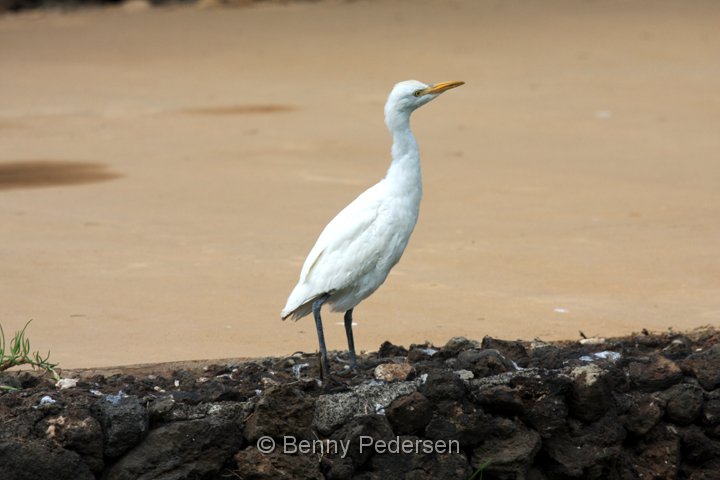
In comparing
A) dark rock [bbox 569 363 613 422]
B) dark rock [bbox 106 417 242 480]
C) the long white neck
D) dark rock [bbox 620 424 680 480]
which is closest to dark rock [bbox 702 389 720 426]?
dark rock [bbox 620 424 680 480]

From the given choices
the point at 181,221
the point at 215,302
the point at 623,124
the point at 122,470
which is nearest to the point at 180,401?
the point at 122,470

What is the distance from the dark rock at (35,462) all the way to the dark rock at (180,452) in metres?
0.24

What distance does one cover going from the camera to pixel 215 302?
32.1 feet

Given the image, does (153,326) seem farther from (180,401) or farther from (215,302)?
(180,401)

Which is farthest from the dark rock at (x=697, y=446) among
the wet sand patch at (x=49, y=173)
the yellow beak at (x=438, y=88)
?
the wet sand patch at (x=49, y=173)

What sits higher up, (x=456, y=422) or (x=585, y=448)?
(x=456, y=422)

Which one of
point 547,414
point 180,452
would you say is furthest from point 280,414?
point 547,414

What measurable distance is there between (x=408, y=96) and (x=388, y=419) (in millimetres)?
1755

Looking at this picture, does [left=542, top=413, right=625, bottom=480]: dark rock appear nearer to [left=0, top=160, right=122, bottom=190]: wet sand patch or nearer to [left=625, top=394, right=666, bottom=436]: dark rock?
[left=625, top=394, right=666, bottom=436]: dark rock

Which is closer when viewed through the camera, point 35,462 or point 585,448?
point 35,462

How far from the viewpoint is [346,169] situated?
14930mm

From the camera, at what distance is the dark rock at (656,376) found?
675cm

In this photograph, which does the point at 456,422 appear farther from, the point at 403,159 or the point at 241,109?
the point at 241,109

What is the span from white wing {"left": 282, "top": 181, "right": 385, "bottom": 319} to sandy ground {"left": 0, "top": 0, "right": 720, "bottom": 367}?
1.78m
